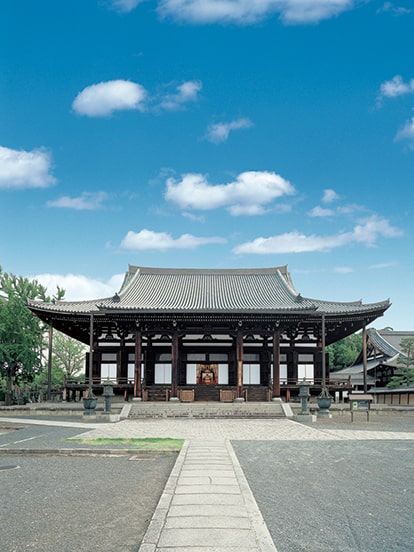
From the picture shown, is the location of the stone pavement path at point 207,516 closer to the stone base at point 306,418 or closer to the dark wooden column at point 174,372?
the stone base at point 306,418

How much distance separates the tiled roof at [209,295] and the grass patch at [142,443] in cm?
1372

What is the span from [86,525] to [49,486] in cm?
285

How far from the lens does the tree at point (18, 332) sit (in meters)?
36.7

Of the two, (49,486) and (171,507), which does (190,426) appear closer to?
(49,486)

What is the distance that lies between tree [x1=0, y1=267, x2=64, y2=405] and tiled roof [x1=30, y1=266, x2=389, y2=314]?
4886 millimetres

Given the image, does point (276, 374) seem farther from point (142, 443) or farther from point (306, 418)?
point (142, 443)

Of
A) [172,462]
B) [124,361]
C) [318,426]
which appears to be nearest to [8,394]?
[124,361]

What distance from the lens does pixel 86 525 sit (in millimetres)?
6844

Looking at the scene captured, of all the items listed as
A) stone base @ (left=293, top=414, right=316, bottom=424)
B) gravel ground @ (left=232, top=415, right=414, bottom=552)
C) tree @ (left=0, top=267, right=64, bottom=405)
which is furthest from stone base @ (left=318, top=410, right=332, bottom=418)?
tree @ (left=0, top=267, right=64, bottom=405)

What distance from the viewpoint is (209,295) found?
37.6 meters

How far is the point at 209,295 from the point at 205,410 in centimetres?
1144

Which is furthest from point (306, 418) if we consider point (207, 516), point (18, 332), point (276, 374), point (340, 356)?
point (340, 356)

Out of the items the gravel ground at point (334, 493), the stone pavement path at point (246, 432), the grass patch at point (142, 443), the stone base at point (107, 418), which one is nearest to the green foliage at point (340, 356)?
the stone base at point (107, 418)

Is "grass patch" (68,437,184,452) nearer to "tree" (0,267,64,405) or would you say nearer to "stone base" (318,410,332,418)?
"stone base" (318,410,332,418)
